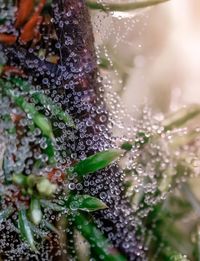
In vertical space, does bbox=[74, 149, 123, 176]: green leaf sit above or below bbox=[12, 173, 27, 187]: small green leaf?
below

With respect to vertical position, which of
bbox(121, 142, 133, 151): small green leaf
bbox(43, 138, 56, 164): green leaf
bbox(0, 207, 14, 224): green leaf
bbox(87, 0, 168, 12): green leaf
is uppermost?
bbox(87, 0, 168, 12): green leaf

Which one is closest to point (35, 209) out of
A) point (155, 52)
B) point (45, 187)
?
point (45, 187)

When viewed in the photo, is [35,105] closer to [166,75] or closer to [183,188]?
[183,188]

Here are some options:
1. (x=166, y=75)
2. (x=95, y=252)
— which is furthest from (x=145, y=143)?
(x=166, y=75)

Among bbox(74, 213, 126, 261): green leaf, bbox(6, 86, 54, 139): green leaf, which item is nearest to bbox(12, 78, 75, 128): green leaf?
bbox(6, 86, 54, 139): green leaf

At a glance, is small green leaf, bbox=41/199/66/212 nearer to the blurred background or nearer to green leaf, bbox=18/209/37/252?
green leaf, bbox=18/209/37/252

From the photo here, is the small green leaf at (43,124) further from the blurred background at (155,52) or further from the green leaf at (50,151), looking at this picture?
the blurred background at (155,52)
